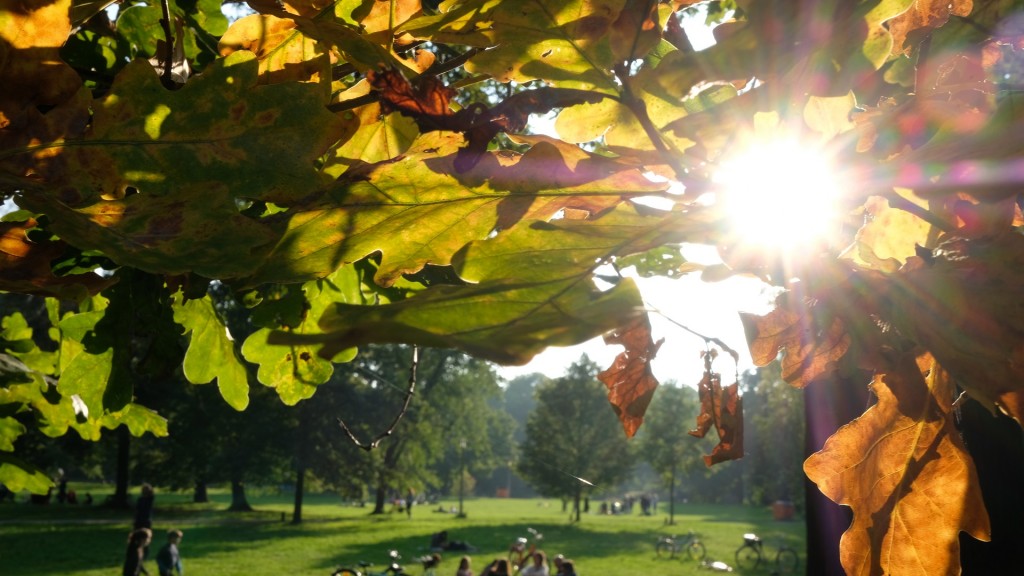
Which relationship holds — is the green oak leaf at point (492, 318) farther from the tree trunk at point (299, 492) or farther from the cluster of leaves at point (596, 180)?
the tree trunk at point (299, 492)

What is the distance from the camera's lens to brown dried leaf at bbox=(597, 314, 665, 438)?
3.53 feet

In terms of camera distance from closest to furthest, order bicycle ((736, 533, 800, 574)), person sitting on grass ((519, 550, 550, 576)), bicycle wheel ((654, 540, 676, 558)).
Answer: person sitting on grass ((519, 550, 550, 576))
bicycle ((736, 533, 800, 574))
bicycle wheel ((654, 540, 676, 558))

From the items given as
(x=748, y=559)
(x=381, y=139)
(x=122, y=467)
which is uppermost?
(x=381, y=139)

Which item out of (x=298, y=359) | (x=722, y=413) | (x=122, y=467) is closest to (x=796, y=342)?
(x=722, y=413)

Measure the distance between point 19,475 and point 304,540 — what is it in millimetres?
27042

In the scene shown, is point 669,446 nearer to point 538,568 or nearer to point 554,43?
point 538,568

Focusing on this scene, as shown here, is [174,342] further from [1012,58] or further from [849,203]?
[1012,58]

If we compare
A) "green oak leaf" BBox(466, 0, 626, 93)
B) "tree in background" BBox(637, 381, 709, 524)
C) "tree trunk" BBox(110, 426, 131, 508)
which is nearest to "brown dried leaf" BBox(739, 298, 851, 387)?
"green oak leaf" BBox(466, 0, 626, 93)

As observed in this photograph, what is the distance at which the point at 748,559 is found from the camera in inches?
1035

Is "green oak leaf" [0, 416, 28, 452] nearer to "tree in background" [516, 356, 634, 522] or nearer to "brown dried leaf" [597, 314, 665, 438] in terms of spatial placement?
"brown dried leaf" [597, 314, 665, 438]

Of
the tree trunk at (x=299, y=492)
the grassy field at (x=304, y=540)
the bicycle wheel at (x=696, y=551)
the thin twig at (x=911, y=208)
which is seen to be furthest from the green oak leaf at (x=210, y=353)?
the tree trunk at (x=299, y=492)

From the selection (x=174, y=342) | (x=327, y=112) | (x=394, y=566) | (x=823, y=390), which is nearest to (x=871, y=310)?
(x=327, y=112)

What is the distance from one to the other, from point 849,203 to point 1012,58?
0.30m

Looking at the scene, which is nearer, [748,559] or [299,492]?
[748,559]
